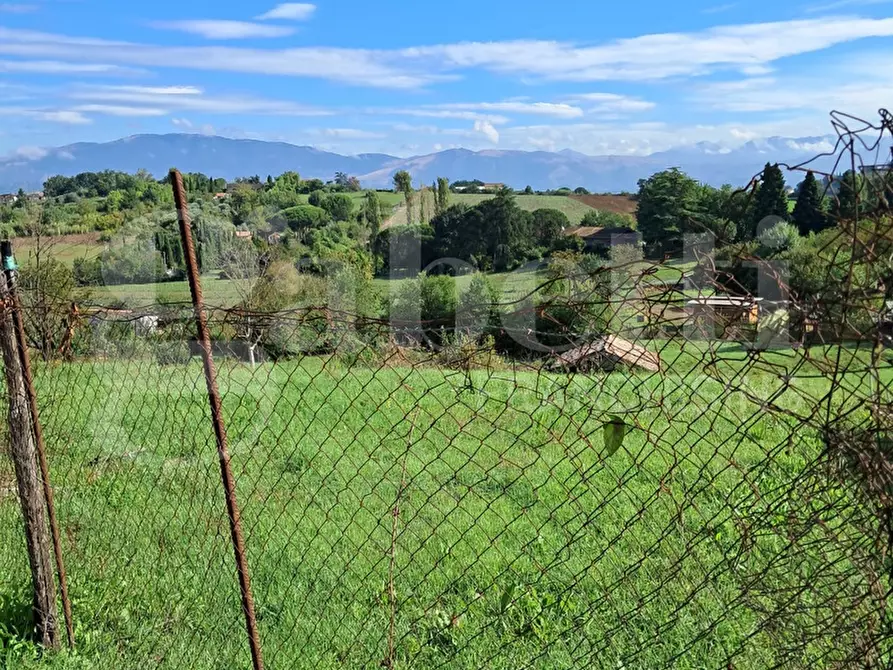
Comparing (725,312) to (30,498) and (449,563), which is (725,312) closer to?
(449,563)

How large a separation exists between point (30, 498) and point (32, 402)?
0.38m

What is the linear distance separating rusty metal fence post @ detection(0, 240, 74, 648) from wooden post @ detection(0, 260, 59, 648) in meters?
0.02

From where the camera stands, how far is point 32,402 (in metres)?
2.92

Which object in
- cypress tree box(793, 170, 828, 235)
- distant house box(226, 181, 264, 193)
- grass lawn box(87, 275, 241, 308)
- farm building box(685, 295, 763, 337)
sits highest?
distant house box(226, 181, 264, 193)

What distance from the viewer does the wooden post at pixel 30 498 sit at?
2.93 metres

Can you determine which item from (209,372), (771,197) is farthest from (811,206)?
(209,372)

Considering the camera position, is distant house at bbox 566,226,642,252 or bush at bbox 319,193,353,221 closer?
distant house at bbox 566,226,642,252

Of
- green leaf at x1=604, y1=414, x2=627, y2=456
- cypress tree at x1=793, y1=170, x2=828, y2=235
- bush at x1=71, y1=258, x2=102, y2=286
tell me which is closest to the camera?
cypress tree at x1=793, y1=170, x2=828, y2=235

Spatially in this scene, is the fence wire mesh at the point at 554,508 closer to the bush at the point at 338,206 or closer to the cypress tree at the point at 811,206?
the cypress tree at the point at 811,206

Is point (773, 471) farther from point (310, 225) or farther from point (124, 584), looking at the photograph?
point (310, 225)

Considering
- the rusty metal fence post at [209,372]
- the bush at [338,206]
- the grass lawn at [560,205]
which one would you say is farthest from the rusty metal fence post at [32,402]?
the bush at [338,206]

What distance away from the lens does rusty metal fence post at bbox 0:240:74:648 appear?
9.50 feet

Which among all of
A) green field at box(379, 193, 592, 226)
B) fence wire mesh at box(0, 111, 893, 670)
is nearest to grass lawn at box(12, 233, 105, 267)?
fence wire mesh at box(0, 111, 893, 670)

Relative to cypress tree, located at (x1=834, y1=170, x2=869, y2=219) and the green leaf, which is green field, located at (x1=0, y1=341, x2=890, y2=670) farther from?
cypress tree, located at (x1=834, y1=170, x2=869, y2=219)
